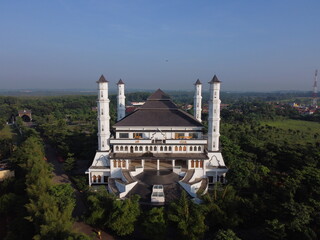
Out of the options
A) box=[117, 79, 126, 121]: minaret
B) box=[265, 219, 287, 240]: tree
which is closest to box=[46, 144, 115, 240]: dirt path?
box=[117, 79, 126, 121]: minaret

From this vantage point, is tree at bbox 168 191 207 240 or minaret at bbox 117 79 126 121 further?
minaret at bbox 117 79 126 121

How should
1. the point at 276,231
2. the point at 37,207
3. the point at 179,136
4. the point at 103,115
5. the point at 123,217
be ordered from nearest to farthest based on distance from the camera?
the point at 276,231
the point at 123,217
the point at 37,207
the point at 103,115
the point at 179,136

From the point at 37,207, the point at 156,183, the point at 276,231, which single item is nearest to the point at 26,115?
the point at 156,183

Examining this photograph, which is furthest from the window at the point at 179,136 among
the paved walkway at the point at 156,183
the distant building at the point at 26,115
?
the distant building at the point at 26,115

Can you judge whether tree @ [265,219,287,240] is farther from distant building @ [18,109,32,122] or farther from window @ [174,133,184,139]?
Result: distant building @ [18,109,32,122]

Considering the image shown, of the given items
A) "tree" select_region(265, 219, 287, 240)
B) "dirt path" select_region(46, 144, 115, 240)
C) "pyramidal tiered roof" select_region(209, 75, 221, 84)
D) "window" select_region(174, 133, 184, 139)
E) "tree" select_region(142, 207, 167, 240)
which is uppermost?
"pyramidal tiered roof" select_region(209, 75, 221, 84)

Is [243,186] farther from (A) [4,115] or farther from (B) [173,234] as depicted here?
(A) [4,115]

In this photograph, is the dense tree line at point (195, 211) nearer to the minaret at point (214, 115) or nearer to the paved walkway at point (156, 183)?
the paved walkway at point (156, 183)

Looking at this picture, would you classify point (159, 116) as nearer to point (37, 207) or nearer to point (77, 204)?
point (77, 204)
